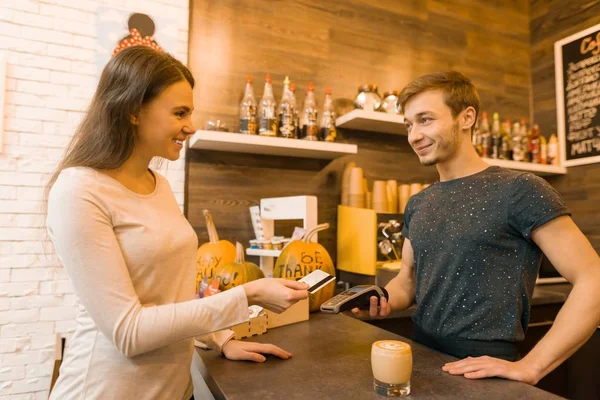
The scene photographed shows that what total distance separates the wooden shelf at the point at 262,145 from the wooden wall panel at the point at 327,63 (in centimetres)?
8

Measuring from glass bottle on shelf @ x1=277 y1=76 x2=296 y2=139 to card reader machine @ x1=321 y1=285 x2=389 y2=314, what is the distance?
1.08 m

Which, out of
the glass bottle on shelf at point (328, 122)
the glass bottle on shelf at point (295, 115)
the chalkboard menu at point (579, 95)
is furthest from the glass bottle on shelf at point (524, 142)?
the glass bottle on shelf at point (295, 115)

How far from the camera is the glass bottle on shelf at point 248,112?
206cm

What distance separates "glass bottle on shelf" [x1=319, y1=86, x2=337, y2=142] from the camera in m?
2.22

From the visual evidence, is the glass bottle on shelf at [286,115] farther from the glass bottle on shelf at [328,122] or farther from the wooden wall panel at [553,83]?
the wooden wall panel at [553,83]

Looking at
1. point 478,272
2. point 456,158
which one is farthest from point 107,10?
point 478,272

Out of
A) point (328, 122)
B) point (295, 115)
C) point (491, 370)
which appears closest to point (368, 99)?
point (328, 122)

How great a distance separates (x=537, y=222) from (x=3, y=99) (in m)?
2.04

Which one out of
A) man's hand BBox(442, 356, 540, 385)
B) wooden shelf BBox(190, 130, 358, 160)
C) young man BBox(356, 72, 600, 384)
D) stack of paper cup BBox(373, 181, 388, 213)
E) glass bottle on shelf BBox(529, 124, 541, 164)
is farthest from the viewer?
glass bottle on shelf BBox(529, 124, 541, 164)

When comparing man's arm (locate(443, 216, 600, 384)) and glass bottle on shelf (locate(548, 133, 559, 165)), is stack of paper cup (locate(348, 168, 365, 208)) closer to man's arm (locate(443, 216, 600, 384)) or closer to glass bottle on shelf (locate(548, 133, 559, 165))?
man's arm (locate(443, 216, 600, 384))

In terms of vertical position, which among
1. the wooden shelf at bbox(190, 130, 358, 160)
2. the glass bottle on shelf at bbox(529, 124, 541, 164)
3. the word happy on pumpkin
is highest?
the glass bottle on shelf at bbox(529, 124, 541, 164)

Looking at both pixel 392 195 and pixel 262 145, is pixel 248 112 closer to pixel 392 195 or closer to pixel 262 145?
pixel 262 145

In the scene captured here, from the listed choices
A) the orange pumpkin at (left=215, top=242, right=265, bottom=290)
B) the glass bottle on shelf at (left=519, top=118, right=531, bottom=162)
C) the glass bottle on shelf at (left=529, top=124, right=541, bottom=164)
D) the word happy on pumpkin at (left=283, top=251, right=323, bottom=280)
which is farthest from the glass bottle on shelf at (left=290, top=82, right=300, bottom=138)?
the glass bottle on shelf at (left=529, top=124, right=541, bottom=164)

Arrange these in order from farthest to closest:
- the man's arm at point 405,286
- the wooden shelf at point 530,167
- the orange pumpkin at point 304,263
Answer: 1. the wooden shelf at point 530,167
2. the orange pumpkin at point 304,263
3. the man's arm at point 405,286
